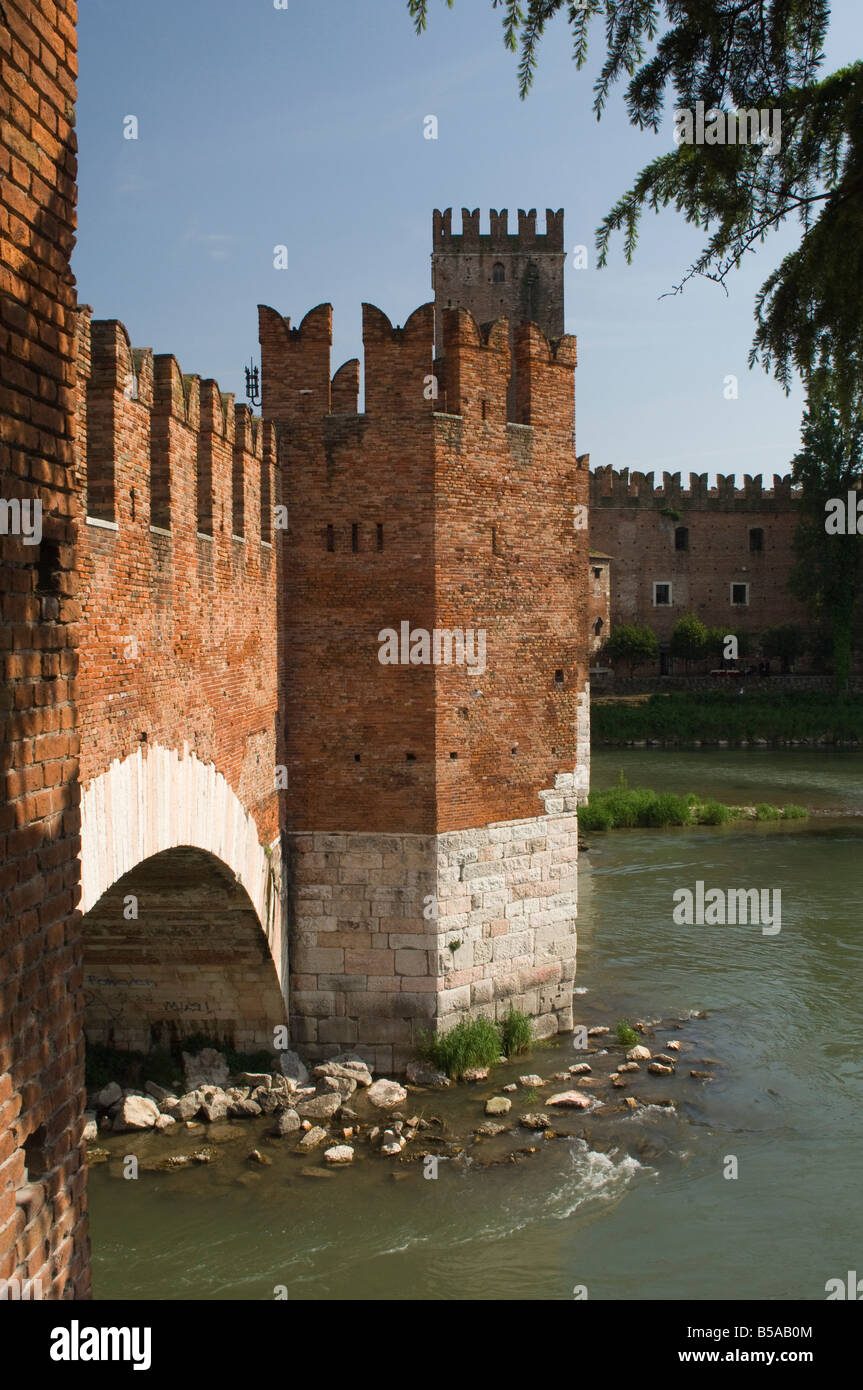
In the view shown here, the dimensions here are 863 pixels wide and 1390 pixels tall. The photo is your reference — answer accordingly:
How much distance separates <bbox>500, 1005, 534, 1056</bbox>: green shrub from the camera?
12164 mm

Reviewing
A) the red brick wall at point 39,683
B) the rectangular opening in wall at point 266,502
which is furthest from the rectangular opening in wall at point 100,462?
the rectangular opening in wall at point 266,502

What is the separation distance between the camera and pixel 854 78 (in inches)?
177

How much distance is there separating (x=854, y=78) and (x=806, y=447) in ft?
146

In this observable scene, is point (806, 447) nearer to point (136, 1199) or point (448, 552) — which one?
point (448, 552)

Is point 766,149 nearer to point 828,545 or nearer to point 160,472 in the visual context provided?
point 160,472

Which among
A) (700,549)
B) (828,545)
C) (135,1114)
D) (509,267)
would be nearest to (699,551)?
(700,549)

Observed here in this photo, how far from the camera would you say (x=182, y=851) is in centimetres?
938

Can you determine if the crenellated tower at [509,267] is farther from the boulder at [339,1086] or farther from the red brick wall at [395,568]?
the boulder at [339,1086]

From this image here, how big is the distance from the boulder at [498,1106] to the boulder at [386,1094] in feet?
2.54

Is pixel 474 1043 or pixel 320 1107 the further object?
pixel 474 1043

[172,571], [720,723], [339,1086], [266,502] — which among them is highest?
[266,502]

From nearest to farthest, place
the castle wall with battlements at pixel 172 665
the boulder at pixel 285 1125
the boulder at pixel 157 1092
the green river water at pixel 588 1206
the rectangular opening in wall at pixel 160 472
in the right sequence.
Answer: the castle wall with battlements at pixel 172 665
the rectangular opening in wall at pixel 160 472
the green river water at pixel 588 1206
the boulder at pixel 285 1125
the boulder at pixel 157 1092

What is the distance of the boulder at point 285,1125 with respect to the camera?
34.8 feet

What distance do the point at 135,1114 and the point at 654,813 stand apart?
17.2m
